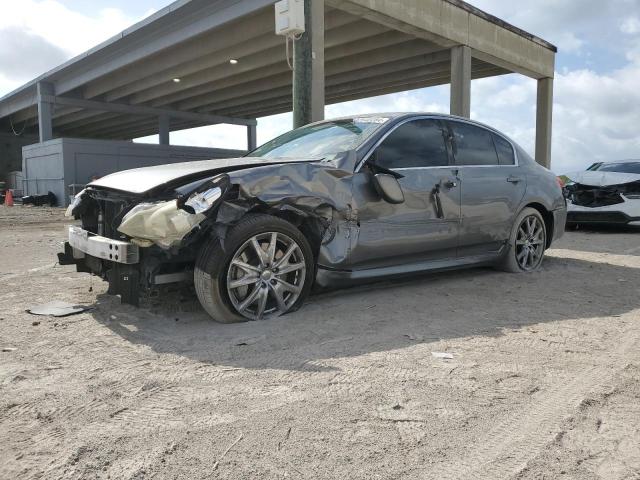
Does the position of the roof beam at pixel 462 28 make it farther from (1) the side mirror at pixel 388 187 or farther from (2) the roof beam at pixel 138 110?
(2) the roof beam at pixel 138 110

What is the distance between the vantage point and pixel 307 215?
12.7 feet

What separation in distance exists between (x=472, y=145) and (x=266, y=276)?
2657mm

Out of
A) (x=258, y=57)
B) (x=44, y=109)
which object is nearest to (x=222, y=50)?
(x=258, y=57)

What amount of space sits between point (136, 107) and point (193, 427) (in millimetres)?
30790

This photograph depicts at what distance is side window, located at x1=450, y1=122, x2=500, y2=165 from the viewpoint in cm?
496

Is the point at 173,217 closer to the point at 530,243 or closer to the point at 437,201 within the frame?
the point at 437,201

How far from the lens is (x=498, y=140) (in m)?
5.45

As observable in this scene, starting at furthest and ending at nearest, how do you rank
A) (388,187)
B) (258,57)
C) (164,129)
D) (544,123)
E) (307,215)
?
(164,129) → (544,123) → (258,57) → (388,187) → (307,215)

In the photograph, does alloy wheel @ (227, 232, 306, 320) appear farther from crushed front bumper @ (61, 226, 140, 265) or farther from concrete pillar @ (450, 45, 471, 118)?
concrete pillar @ (450, 45, 471, 118)

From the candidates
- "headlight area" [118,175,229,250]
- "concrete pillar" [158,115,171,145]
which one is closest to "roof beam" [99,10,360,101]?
"concrete pillar" [158,115,171,145]

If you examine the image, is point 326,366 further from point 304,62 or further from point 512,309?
point 304,62

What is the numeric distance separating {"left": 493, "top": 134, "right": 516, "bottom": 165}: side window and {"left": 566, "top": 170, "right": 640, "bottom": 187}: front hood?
15.2 feet

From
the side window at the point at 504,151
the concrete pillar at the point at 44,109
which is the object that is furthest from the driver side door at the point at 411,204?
the concrete pillar at the point at 44,109

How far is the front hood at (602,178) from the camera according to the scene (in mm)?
8992
